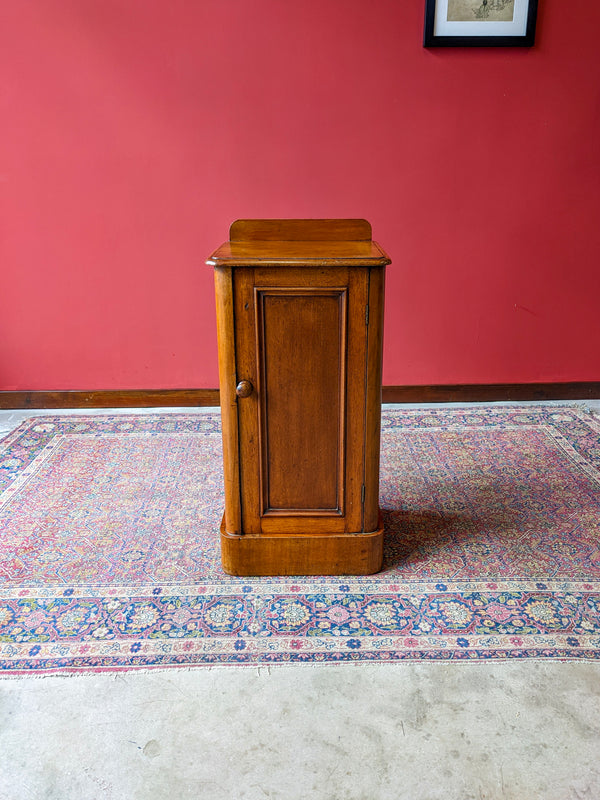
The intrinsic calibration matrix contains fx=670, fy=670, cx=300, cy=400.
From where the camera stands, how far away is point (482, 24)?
128 inches

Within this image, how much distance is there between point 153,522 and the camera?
257 centimetres

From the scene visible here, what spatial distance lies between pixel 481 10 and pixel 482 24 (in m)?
0.06

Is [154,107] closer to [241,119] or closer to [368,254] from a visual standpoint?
[241,119]

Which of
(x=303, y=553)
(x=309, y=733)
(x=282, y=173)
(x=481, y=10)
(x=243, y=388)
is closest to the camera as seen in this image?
(x=309, y=733)

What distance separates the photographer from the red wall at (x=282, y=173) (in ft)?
10.6

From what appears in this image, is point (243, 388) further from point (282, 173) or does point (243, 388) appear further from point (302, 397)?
point (282, 173)

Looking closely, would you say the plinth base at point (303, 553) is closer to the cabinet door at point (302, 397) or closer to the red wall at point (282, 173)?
the cabinet door at point (302, 397)

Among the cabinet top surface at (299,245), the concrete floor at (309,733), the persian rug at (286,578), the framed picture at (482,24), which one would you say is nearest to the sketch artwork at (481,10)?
the framed picture at (482,24)

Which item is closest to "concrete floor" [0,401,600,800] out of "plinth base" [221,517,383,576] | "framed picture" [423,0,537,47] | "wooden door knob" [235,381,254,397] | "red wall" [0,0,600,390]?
"plinth base" [221,517,383,576]

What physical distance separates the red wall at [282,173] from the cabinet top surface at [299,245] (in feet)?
3.56

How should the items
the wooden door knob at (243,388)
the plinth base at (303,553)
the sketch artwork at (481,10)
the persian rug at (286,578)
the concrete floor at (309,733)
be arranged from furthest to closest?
the sketch artwork at (481,10) → the plinth base at (303,553) → the wooden door knob at (243,388) → the persian rug at (286,578) → the concrete floor at (309,733)

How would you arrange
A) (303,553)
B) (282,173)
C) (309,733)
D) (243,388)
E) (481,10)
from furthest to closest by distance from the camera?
1. (282,173)
2. (481,10)
3. (303,553)
4. (243,388)
5. (309,733)

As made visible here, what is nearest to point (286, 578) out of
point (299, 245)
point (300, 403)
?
point (300, 403)

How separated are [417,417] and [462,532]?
1.15m
